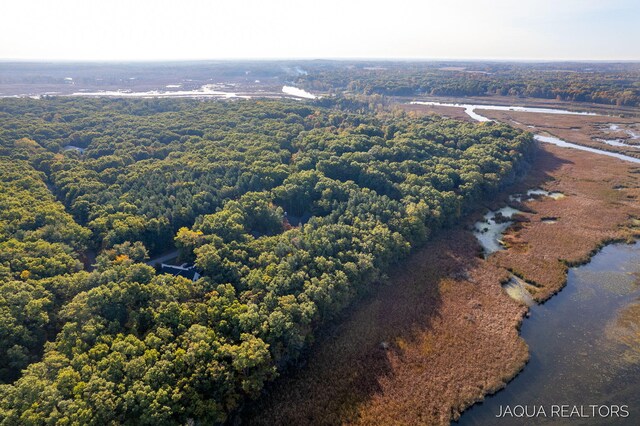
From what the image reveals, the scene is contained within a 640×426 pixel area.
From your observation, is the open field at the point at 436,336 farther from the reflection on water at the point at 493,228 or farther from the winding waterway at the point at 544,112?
the winding waterway at the point at 544,112

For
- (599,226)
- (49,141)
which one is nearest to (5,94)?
(49,141)

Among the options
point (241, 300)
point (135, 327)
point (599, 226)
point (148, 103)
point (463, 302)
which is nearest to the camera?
point (135, 327)

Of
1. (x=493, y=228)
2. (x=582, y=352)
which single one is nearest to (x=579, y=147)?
(x=493, y=228)

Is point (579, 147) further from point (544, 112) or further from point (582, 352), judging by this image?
point (582, 352)

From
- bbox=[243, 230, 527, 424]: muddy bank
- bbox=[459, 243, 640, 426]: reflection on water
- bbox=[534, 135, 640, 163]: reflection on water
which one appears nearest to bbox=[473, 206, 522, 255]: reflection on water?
bbox=[243, 230, 527, 424]: muddy bank

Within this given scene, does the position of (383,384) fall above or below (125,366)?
below

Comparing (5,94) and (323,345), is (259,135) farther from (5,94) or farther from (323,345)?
(5,94)
